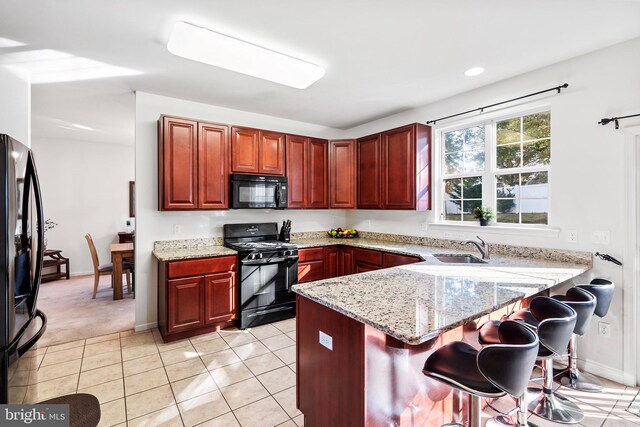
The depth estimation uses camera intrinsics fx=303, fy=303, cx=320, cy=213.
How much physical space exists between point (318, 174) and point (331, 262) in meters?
1.28

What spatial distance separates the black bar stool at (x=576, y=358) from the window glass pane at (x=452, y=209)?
4.97 feet

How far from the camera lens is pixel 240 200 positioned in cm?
371

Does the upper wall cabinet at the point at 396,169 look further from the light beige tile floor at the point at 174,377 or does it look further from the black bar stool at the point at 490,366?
the black bar stool at the point at 490,366

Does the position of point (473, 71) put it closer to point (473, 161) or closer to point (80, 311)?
point (473, 161)

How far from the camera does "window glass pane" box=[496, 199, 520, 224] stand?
312cm

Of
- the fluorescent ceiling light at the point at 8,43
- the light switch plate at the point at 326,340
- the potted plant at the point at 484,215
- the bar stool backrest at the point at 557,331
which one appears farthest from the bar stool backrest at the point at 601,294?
the fluorescent ceiling light at the point at 8,43

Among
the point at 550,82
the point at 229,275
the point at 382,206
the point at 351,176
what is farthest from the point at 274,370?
the point at 550,82

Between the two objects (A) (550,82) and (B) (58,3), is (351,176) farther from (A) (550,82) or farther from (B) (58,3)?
(B) (58,3)

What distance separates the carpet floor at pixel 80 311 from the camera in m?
3.36

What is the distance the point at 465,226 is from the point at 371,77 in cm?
192

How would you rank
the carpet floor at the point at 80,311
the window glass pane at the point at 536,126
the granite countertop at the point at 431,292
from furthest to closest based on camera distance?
the carpet floor at the point at 80,311
the window glass pane at the point at 536,126
the granite countertop at the point at 431,292

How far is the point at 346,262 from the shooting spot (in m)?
4.14

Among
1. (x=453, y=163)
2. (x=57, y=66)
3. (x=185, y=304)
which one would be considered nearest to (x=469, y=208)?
(x=453, y=163)

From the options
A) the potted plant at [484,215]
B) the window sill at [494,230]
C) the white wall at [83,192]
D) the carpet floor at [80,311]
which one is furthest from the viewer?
the white wall at [83,192]
